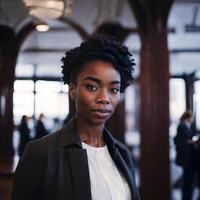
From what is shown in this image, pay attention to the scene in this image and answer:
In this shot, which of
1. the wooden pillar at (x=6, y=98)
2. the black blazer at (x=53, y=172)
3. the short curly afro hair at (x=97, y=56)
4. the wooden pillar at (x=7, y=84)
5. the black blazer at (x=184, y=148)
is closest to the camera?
the black blazer at (x=53, y=172)

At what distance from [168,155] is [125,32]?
4.15 m

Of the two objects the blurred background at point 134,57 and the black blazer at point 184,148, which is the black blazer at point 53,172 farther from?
the black blazer at point 184,148

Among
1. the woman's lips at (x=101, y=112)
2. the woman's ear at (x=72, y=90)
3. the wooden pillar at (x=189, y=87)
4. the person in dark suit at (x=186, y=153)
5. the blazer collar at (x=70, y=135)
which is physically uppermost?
the wooden pillar at (x=189, y=87)

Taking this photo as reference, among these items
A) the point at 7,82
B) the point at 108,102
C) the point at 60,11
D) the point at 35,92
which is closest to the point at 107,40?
the point at 108,102

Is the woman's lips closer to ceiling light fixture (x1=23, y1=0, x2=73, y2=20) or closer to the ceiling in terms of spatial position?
ceiling light fixture (x1=23, y1=0, x2=73, y2=20)

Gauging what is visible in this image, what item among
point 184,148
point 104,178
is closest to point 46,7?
point 184,148

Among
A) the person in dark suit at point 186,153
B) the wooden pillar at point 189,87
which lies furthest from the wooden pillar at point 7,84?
the wooden pillar at point 189,87

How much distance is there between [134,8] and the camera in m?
5.79

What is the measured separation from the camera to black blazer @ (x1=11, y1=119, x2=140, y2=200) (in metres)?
1.14

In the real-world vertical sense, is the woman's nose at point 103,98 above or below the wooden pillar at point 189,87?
below

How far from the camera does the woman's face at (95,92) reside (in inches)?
47.6

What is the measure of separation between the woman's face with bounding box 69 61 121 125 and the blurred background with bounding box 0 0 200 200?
19 cm

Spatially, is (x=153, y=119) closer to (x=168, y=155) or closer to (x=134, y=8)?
(x=168, y=155)

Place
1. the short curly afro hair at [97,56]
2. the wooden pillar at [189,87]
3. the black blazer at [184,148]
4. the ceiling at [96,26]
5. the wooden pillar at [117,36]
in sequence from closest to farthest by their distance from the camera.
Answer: the short curly afro hair at [97,56] → the black blazer at [184,148] → the ceiling at [96,26] → the wooden pillar at [117,36] → the wooden pillar at [189,87]
